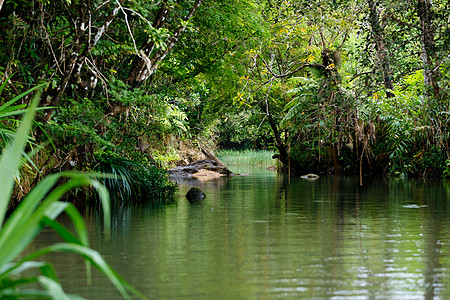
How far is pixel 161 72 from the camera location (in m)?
16.3

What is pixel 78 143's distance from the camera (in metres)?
9.96

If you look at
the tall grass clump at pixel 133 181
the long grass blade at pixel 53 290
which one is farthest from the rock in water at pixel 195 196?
the long grass blade at pixel 53 290

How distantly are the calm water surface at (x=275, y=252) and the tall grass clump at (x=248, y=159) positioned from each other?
25.4m

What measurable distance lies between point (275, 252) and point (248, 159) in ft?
108

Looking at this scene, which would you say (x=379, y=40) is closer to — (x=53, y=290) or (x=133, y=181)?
(x=133, y=181)

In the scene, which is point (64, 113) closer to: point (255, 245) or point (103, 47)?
point (103, 47)

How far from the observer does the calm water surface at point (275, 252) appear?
427cm

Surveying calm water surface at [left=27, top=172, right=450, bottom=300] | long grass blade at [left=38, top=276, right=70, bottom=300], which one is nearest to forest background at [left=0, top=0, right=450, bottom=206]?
calm water surface at [left=27, top=172, right=450, bottom=300]

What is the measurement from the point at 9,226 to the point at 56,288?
0.35 m

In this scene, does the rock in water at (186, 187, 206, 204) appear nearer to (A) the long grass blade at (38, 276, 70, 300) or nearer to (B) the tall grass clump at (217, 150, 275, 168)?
(A) the long grass blade at (38, 276, 70, 300)

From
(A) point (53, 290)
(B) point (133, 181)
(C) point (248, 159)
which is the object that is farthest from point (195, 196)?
(C) point (248, 159)

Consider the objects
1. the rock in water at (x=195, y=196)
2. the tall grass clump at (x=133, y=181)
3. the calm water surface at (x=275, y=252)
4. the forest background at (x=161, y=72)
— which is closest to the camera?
the calm water surface at (x=275, y=252)

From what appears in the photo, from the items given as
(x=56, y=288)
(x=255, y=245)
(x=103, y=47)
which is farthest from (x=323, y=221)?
(x=56, y=288)

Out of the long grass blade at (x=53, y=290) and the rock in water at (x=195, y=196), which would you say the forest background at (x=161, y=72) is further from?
the long grass blade at (x=53, y=290)
